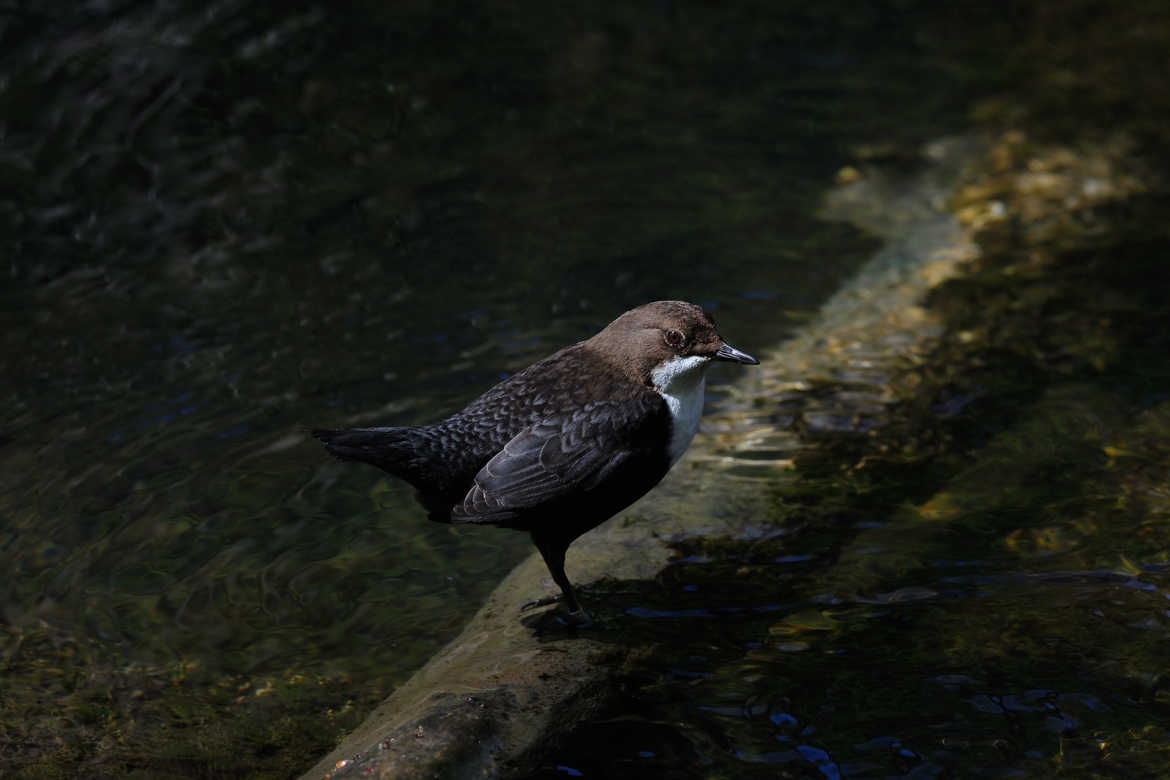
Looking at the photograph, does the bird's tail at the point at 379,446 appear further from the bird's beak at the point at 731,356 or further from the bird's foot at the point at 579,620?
the bird's beak at the point at 731,356

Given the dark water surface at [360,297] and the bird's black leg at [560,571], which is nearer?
the dark water surface at [360,297]

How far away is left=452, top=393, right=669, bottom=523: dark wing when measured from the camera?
3.95 meters

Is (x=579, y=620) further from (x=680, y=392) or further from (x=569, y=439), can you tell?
(x=680, y=392)

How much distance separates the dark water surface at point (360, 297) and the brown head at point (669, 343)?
0.79 metres

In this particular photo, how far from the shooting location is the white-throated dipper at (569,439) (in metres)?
3.96

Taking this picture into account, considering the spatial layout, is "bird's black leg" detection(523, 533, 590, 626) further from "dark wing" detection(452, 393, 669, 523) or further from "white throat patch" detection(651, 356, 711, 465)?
"white throat patch" detection(651, 356, 711, 465)

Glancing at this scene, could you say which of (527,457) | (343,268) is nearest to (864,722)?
(527,457)

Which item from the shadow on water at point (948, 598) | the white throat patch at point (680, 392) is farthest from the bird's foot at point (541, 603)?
the white throat patch at point (680, 392)

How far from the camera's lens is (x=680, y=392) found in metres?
4.17

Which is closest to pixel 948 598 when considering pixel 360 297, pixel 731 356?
pixel 731 356

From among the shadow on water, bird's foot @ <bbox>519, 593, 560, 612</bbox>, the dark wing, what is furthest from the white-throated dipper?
the shadow on water

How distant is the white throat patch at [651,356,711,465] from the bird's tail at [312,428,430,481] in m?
0.80

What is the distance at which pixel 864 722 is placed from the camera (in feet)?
11.4

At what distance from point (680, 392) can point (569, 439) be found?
1.39ft
